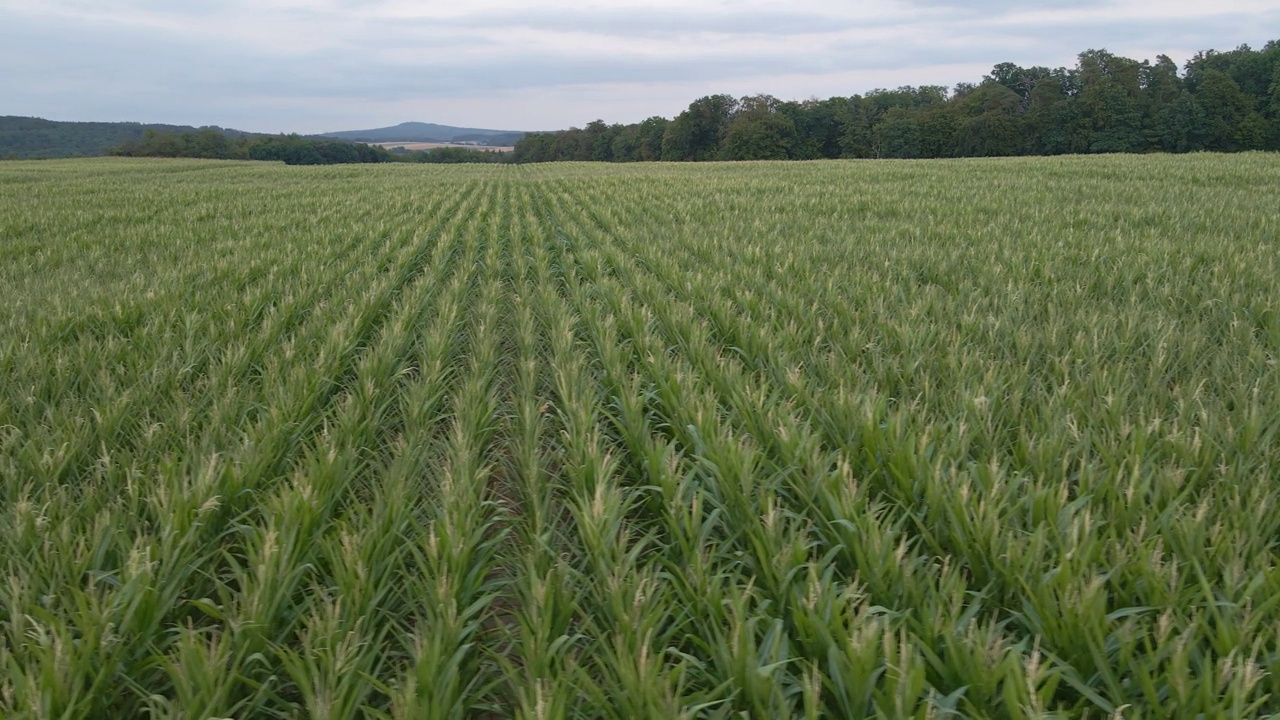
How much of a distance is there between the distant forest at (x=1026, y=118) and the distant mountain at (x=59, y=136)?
73.4 metres

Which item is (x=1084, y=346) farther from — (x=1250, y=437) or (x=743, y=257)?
(x=743, y=257)

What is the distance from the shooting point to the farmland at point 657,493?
1.43 metres

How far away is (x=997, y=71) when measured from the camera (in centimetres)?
8325

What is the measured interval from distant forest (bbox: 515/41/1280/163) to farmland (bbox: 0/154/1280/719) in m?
65.7

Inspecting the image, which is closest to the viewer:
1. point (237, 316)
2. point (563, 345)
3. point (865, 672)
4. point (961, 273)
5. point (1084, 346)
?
point (865, 672)

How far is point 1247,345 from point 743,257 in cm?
389

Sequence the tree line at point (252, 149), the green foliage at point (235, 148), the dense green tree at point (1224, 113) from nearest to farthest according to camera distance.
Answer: the dense green tree at point (1224, 113) → the green foliage at point (235, 148) → the tree line at point (252, 149)

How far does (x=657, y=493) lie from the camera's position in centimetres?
242

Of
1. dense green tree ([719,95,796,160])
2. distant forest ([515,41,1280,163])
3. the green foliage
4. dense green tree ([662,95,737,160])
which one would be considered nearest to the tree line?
the green foliage

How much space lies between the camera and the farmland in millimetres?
1434

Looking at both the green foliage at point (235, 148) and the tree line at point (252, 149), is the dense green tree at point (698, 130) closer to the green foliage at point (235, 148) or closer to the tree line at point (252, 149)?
the tree line at point (252, 149)

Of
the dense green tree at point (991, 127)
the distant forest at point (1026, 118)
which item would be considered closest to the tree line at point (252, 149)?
the distant forest at point (1026, 118)

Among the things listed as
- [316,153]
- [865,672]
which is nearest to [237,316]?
[865,672]

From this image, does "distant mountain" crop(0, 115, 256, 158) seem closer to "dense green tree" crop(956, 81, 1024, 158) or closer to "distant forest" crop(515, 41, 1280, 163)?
"distant forest" crop(515, 41, 1280, 163)
